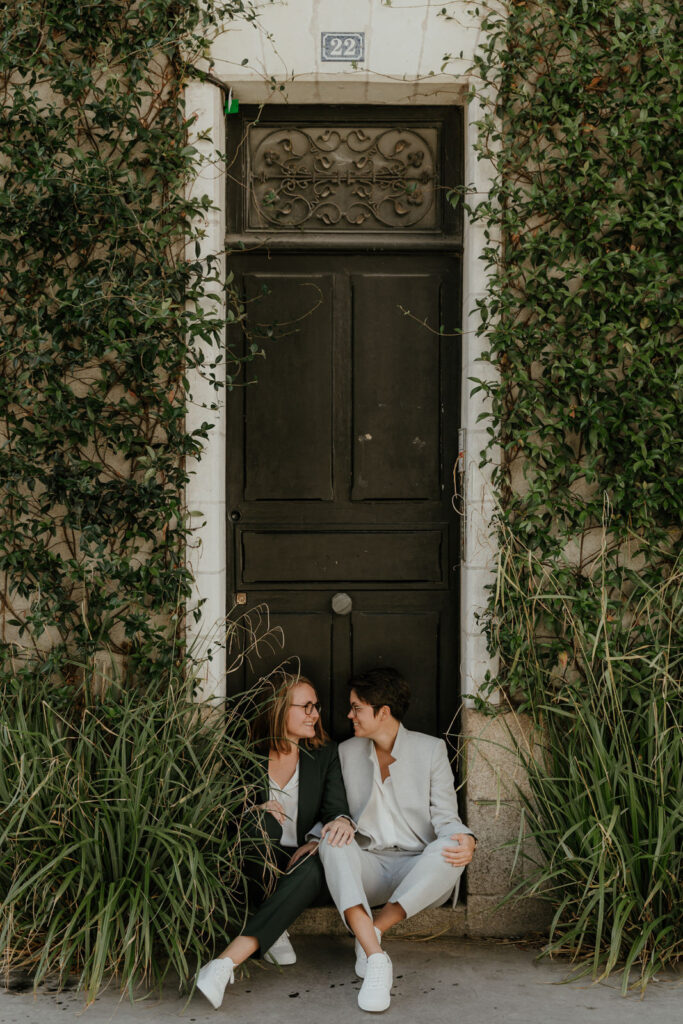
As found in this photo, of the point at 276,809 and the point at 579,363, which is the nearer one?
the point at 276,809

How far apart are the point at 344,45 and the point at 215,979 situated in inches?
143

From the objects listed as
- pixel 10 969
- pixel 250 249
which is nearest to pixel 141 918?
pixel 10 969

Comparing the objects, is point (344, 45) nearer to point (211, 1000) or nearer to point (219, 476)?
point (219, 476)

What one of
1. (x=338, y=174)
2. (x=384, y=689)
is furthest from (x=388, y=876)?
(x=338, y=174)

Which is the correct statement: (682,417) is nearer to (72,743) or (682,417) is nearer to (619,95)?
(619,95)

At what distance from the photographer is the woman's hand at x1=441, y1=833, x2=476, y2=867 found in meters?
3.41

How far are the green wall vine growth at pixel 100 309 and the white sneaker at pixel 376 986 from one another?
1.39 metres

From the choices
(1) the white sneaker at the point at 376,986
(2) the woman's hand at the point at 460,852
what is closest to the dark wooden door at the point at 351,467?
(2) the woman's hand at the point at 460,852

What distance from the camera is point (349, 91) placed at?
378cm

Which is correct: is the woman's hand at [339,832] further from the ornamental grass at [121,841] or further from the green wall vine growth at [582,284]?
the green wall vine growth at [582,284]

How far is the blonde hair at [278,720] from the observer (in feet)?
11.8

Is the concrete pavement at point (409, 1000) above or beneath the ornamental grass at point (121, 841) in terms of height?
beneath

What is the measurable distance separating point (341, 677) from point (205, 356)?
1.54 meters

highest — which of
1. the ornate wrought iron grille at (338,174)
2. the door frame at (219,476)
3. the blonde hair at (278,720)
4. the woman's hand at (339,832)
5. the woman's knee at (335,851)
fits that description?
the ornate wrought iron grille at (338,174)
